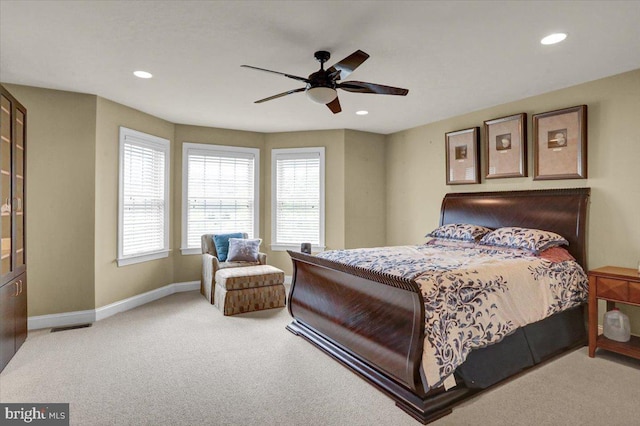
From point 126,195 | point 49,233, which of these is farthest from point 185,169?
point 49,233

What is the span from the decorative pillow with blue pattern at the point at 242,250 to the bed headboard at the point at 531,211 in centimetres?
272

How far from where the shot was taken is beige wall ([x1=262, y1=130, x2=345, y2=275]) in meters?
5.71

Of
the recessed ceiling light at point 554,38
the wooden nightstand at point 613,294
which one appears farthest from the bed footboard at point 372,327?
the recessed ceiling light at point 554,38

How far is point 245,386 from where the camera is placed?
2604mm

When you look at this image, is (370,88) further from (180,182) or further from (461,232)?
(180,182)

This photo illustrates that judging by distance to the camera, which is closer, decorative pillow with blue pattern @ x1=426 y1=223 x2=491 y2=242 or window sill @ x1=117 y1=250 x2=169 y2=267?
decorative pillow with blue pattern @ x1=426 y1=223 x2=491 y2=242

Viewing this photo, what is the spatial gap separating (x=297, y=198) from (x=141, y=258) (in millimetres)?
2501

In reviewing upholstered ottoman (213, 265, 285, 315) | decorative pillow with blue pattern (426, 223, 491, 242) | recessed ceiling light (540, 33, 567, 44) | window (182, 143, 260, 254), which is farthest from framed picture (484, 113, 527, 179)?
window (182, 143, 260, 254)

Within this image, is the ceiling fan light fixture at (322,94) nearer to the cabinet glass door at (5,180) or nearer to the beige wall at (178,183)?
the cabinet glass door at (5,180)

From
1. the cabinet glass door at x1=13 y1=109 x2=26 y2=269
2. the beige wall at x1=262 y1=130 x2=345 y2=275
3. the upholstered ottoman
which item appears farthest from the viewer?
the beige wall at x1=262 y1=130 x2=345 y2=275

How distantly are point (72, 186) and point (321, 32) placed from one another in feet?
10.8

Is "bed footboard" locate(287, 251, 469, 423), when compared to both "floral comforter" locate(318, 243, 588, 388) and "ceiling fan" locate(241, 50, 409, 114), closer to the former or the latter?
"floral comforter" locate(318, 243, 588, 388)

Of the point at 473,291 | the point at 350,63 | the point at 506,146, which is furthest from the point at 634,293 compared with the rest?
the point at 350,63

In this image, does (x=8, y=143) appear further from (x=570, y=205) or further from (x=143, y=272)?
(x=570, y=205)
